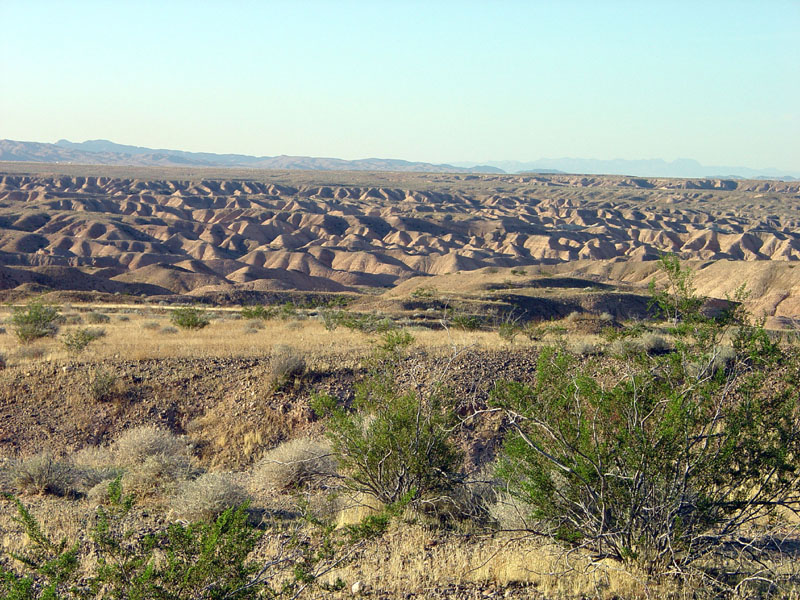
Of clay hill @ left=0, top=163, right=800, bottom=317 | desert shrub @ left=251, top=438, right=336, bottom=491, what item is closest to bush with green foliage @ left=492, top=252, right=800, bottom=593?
desert shrub @ left=251, top=438, right=336, bottom=491

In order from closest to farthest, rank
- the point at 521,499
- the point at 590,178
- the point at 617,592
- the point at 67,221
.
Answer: the point at 617,592 → the point at 521,499 → the point at 67,221 → the point at 590,178

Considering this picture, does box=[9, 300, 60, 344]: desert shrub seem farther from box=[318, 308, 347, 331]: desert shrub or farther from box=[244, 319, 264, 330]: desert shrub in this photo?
box=[318, 308, 347, 331]: desert shrub

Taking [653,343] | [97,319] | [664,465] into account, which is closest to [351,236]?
[97,319]

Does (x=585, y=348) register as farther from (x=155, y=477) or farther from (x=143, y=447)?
(x=155, y=477)

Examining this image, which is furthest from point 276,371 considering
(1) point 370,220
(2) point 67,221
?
(1) point 370,220

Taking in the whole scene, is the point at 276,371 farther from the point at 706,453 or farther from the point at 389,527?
the point at 706,453

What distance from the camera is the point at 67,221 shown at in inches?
2995

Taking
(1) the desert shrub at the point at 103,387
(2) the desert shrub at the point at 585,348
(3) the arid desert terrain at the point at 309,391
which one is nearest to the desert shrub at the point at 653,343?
(3) the arid desert terrain at the point at 309,391

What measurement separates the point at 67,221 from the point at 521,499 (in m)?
80.3

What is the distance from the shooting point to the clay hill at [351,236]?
52.5 metres

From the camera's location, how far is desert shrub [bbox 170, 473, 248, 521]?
7684mm

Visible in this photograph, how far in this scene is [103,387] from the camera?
1375 centimetres

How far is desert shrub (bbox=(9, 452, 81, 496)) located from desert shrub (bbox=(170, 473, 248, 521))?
188cm

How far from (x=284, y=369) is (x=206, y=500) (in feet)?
20.8
